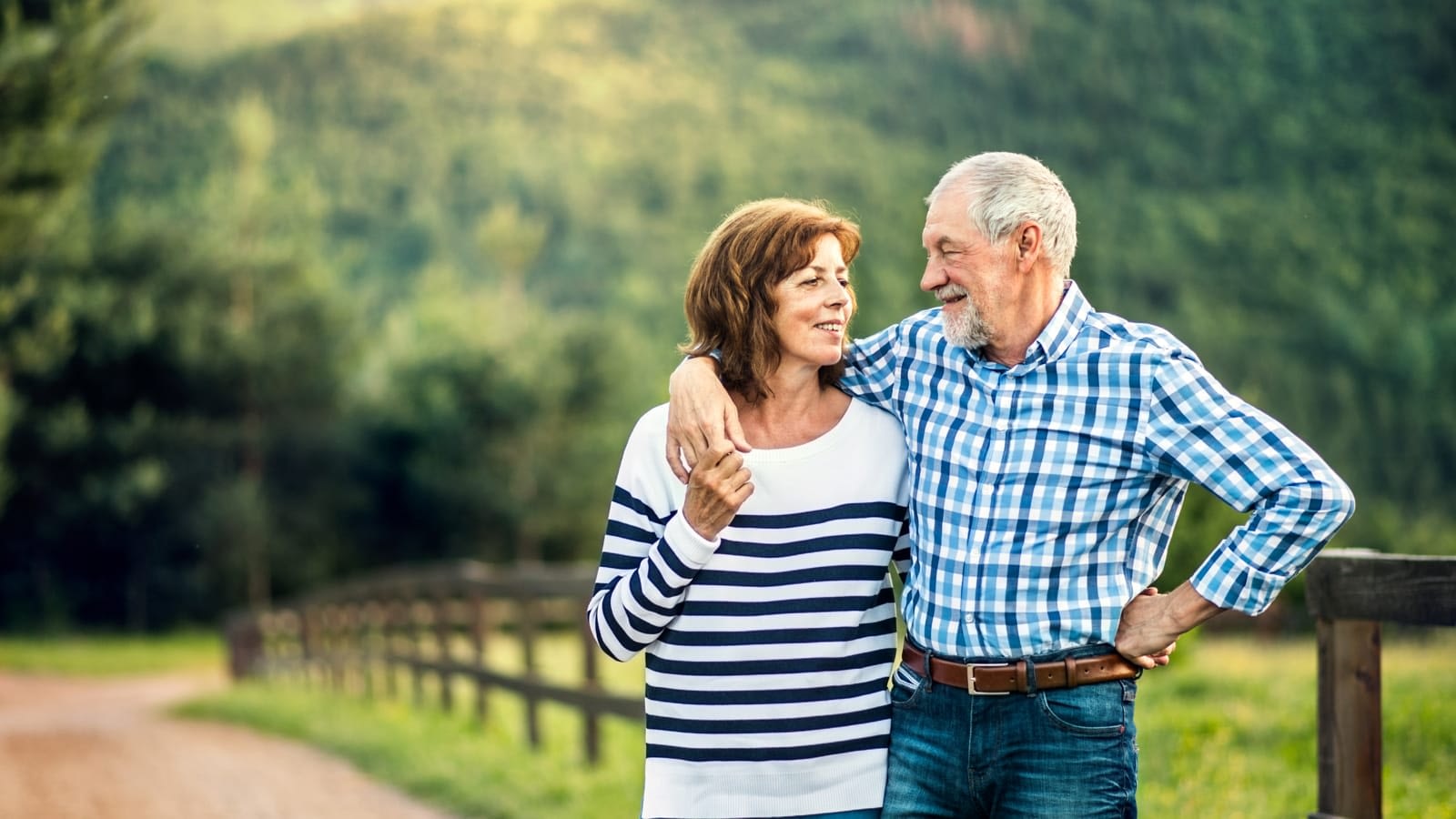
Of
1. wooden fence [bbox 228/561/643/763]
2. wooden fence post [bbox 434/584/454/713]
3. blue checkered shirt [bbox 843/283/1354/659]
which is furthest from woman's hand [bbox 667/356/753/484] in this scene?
wooden fence post [bbox 434/584/454/713]

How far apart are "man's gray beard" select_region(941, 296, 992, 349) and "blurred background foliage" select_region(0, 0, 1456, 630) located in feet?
1.82

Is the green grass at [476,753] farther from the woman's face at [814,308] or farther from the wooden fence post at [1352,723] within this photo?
the woman's face at [814,308]

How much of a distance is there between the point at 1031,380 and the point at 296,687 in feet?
44.1

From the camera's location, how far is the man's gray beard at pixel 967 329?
2664mm

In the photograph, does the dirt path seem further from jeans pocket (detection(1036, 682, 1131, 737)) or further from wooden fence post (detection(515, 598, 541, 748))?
jeans pocket (detection(1036, 682, 1131, 737))

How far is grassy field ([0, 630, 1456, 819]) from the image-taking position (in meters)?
5.06

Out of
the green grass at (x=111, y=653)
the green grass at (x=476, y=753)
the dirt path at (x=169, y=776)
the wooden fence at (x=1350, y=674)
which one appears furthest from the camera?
the green grass at (x=111, y=653)

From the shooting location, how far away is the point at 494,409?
29406mm

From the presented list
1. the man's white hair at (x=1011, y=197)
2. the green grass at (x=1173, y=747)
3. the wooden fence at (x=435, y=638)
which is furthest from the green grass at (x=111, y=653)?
the man's white hair at (x=1011, y=197)

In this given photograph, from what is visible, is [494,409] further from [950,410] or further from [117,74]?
[950,410]

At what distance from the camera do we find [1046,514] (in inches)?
99.0

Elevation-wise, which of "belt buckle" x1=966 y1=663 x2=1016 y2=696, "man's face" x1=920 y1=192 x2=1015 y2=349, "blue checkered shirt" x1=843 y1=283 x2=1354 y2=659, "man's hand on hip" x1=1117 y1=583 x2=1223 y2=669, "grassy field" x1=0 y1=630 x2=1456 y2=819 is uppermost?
"man's face" x1=920 y1=192 x2=1015 y2=349

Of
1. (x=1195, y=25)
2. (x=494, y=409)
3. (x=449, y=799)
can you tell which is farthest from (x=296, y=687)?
(x=1195, y=25)

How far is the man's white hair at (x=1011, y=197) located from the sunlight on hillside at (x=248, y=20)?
84125 mm
